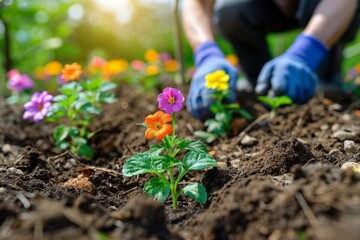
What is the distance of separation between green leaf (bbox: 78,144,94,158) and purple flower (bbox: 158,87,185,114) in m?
0.55

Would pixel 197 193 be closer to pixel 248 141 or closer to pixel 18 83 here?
pixel 248 141

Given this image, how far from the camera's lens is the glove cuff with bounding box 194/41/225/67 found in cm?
250

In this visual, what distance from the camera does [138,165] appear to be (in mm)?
1330

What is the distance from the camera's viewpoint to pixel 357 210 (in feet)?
3.01

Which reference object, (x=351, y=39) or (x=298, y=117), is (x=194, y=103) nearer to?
(x=298, y=117)

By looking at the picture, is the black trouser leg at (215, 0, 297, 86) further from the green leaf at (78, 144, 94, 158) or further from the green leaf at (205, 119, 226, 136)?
the green leaf at (78, 144, 94, 158)

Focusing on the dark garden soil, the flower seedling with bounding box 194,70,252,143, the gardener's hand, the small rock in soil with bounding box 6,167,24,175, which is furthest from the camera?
the gardener's hand

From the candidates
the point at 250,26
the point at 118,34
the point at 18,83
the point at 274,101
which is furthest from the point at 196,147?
the point at 118,34

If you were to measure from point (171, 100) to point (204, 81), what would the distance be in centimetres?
84

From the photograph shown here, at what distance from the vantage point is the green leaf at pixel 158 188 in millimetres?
1328

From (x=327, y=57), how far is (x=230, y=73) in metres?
1.26

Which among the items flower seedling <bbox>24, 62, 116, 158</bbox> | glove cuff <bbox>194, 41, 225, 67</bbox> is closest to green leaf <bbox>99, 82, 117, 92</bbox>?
flower seedling <bbox>24, 62, 116, 158</bbox>

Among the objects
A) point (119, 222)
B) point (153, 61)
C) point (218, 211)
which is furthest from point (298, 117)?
point (153, 61)

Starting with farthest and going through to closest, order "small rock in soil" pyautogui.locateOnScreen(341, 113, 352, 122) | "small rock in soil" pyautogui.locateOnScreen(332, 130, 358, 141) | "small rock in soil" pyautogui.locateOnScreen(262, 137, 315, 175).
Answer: "small rock in soil" pyautogui.locateOnScreen(341, 113, 352, 122)
"small rock in soil" pyautogui.locateOnScreen(332, 130, 358, 141)
"small rock in soil" pyautogui.locateOnScreen(262, 137, 315, 175)
